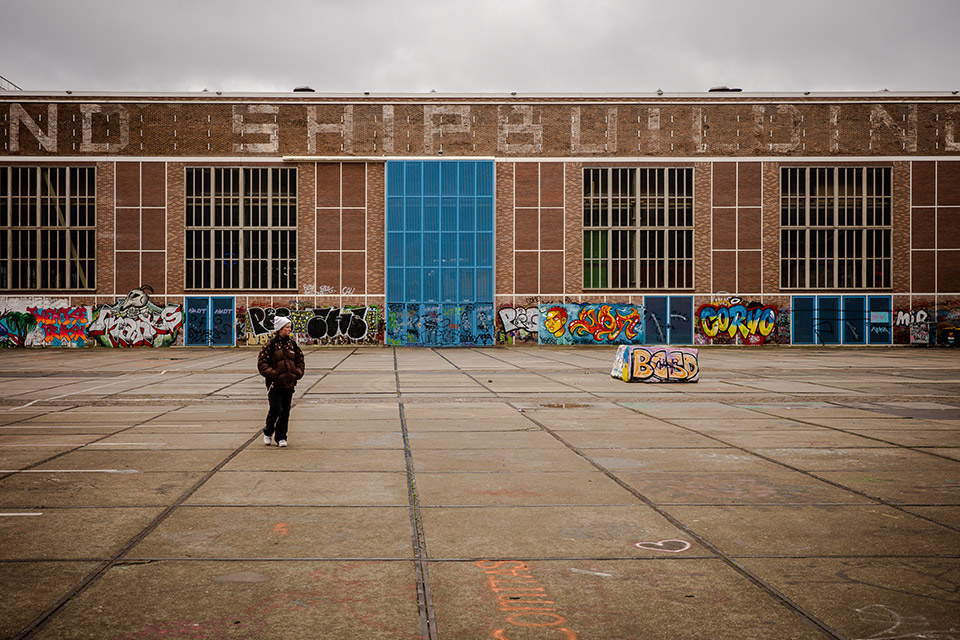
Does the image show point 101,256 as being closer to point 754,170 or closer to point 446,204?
point 446,204

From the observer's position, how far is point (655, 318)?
40.1m

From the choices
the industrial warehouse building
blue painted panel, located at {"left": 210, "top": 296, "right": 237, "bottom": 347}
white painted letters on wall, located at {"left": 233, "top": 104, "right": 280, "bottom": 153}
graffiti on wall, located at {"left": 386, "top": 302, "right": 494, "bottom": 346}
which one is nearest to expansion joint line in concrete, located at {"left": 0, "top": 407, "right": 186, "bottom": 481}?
graffiti on wall, located at {"left": 386, "top": 302, "right": 494, "bottom": 346}

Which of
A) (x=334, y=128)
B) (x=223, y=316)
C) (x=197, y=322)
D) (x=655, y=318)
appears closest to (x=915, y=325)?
(x=655, y=318)

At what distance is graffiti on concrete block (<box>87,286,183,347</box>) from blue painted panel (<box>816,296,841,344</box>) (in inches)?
1298

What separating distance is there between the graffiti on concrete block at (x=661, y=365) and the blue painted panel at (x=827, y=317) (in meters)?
24.8

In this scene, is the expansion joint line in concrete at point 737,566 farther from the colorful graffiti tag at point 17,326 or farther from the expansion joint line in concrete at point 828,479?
the colorful graffiti tag at point 17,326

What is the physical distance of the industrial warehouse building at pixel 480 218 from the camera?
39062mm

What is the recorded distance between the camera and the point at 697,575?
192 inches

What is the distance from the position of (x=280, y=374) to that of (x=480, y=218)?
101ft

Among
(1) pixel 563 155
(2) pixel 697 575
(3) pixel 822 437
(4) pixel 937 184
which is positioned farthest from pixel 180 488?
(4) pixel 937 184

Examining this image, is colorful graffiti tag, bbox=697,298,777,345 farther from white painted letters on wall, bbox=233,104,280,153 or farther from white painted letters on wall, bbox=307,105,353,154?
white painted letters on wall, bbox=233,104,280,153

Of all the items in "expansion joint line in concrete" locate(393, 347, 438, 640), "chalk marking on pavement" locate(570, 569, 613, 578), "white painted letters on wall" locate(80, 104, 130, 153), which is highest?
"white painted letters on wall" locate(80, 104, 130, 153)

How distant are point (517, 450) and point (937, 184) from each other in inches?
1559

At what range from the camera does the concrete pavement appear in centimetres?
423
